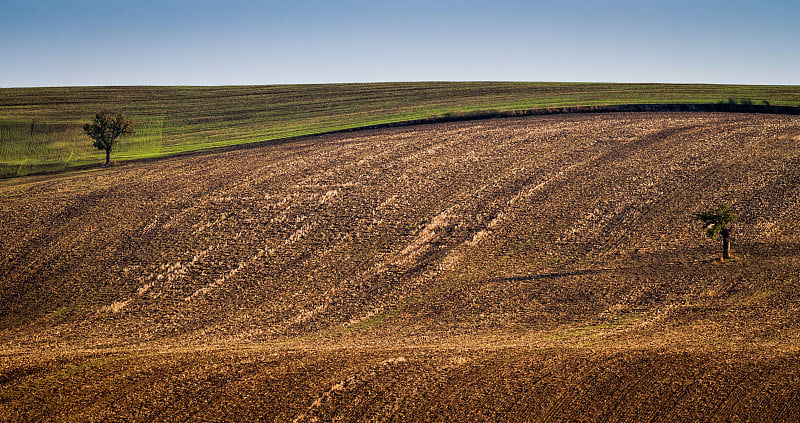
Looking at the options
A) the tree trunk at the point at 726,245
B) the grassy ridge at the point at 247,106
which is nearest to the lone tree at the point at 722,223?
the tree trunk at the point at 726,245

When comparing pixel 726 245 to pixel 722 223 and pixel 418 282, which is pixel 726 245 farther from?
pixel 418 282

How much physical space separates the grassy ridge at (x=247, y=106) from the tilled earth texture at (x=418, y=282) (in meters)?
7.16

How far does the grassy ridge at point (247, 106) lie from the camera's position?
53.0m

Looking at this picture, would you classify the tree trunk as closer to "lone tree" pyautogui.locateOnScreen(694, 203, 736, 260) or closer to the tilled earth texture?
"lone tree" pyautogui.locateOnScreen(694, 203, 736, 260)

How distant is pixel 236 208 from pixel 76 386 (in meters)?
18.5

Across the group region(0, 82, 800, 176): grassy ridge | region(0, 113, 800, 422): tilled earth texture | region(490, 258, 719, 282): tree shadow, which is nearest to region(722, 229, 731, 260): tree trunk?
region(0, 113, 800, 422): tilled earth texture

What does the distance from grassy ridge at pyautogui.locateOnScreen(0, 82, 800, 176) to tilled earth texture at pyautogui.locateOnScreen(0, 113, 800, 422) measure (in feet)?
23.5

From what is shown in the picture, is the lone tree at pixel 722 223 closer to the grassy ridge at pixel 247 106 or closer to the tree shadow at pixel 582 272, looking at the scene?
the tree shadow at pixel 582 272

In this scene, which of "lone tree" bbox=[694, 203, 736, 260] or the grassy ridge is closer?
"lone tree" bbox=[694, 203, 736, 260]

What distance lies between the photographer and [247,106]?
220 feet

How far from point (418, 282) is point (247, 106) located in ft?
147

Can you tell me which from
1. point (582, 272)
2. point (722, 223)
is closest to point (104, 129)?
point (582, 272)

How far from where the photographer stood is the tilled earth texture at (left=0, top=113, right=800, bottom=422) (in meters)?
17.5

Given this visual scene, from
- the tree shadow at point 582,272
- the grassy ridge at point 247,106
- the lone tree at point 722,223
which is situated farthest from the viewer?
the grassy ridge at point 247,106
